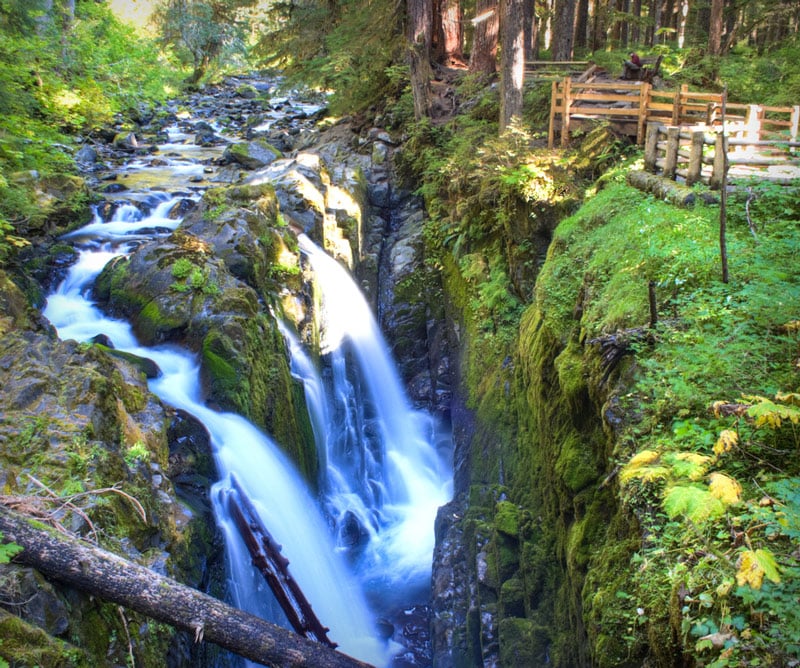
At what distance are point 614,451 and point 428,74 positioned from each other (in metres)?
16.8

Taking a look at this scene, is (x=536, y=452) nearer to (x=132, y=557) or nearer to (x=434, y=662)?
(x=434, y=662)

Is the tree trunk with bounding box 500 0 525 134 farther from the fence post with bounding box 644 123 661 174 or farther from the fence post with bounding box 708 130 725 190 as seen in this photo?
the fence post with bounding box 708 130 725 190

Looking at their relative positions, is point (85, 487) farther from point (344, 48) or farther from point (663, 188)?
point (344, 48)

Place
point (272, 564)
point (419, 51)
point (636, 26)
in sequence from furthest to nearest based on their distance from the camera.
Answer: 1. point (636, 26)
2. point (419, 51)
3. point (272, 564)

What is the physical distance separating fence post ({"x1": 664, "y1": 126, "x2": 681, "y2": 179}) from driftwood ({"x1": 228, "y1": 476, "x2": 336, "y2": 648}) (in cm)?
860

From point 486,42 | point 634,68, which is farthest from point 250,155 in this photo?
point 634,68

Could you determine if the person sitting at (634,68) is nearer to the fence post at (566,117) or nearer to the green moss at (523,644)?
the fence post at (566,117)

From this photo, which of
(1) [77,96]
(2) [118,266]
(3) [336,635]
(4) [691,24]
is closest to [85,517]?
(3) [336,635]

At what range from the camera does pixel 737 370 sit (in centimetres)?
467

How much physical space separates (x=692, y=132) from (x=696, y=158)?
0.51 meters

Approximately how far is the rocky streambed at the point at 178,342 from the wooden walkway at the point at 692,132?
18.7 ft

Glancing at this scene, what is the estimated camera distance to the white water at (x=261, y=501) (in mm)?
7992

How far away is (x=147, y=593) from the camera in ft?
14.1

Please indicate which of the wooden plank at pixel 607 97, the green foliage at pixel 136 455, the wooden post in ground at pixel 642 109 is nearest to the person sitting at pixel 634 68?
Result: the wooden plank at pixel 607 97
